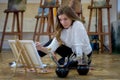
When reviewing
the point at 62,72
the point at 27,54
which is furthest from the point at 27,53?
the point at 62,72

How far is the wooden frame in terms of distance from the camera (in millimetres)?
2807

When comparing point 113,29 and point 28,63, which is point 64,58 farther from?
point 113,29

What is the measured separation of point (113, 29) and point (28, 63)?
370 cm

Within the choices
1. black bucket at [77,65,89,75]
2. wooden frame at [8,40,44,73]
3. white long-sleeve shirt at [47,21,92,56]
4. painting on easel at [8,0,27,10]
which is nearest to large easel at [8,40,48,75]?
wooden frame at [8,40,44,73]

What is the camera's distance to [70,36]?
298 cm

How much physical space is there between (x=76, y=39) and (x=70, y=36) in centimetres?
13

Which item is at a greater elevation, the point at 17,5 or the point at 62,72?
the point at 17,5

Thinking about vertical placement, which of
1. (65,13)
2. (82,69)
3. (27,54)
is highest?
(65,13)

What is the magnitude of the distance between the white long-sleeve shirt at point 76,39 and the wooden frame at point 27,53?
0.20m

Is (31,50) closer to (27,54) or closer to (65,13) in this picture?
(27,54)

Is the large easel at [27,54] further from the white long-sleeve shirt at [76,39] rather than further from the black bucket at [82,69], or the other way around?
the black bucket at [82,69]

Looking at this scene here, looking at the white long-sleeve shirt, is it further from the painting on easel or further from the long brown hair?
the painting on easel

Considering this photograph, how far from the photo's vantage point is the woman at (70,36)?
286 cm

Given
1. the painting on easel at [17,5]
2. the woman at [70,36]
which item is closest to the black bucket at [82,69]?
the woman at [70,36]
